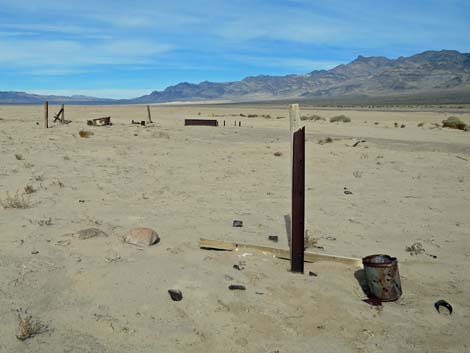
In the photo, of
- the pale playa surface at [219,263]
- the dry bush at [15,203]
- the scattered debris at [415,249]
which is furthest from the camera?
the dry bush at [15,203]

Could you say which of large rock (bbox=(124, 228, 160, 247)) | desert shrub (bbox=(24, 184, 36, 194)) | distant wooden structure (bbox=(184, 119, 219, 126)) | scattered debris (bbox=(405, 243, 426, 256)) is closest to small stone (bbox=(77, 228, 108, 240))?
large rock (bbox=(124, 228, 160, 247))

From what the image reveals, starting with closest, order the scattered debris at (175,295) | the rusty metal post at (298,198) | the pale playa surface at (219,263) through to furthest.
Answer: the pale playa surface at (219,263), the scattered debris at (175,295), the rusty metal post at (298,198)

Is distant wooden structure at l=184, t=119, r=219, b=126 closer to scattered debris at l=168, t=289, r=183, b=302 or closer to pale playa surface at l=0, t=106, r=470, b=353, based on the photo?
pale playa surface at l=0, t=106, r=470, b=353

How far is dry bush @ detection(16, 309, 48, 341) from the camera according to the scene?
4.12 metres

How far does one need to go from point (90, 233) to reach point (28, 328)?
243 cm

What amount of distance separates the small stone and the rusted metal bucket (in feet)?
11.3

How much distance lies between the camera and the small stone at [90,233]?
6438 millimetres

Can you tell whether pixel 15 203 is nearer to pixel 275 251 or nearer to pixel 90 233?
pixel 90 233

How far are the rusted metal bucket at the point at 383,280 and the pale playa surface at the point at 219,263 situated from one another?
0.48 ft

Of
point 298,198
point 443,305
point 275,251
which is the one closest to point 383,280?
point 443,305

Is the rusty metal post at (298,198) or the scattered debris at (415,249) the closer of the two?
the rusty metal post at (298,198)

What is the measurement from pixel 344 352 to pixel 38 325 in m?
2.66

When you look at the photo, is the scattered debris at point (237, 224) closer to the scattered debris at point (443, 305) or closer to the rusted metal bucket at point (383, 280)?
the rusted metal bucket at point (383, 280)

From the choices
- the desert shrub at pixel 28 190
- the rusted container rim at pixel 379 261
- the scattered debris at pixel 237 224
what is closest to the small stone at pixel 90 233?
the scattered debris at pixel 237 224
